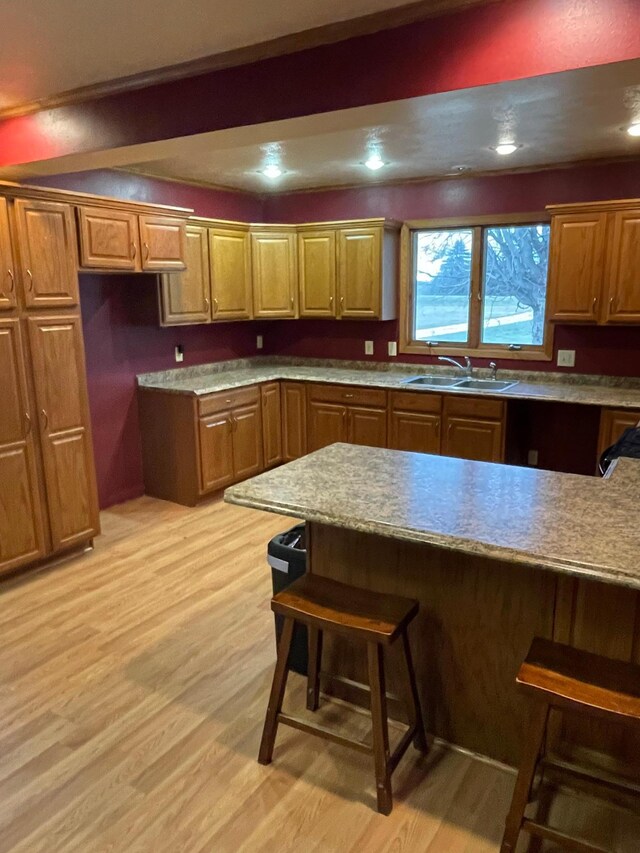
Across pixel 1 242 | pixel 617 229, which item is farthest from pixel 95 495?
pixel 617 229

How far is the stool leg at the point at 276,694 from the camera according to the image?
204 cm

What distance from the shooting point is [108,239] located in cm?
388

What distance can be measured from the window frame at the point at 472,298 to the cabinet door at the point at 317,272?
1.96 ft

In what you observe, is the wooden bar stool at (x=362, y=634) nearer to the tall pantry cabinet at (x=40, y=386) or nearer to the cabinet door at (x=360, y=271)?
the tall pantry cabinet at (x=40, y=386)

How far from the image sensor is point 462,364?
5.11 m

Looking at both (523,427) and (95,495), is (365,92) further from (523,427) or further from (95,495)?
(523,427)

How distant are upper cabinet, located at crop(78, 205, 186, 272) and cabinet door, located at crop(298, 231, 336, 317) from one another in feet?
4.01

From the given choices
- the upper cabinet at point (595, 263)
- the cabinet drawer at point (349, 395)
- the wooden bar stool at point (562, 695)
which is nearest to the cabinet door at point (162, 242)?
the cabinet drawer at point (349, 395)

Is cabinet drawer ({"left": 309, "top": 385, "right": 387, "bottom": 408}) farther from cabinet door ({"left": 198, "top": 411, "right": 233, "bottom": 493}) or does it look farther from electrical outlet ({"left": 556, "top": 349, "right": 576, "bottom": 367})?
electrical outlet ({"left": 556, "top": 349, "right": 576, "bottom": 367})

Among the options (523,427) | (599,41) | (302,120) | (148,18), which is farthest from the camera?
Answer: (523,427)

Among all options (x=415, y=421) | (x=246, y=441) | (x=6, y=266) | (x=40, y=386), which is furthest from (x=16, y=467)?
(x=415, y=421)

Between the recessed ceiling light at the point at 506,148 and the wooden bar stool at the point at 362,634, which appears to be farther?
the recessed ceiling light at the point at 506,148

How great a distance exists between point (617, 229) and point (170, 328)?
332 centimetres

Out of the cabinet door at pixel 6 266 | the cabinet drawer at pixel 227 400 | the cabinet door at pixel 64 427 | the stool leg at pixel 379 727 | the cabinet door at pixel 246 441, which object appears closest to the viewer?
the stool leg at pixel 379 727
